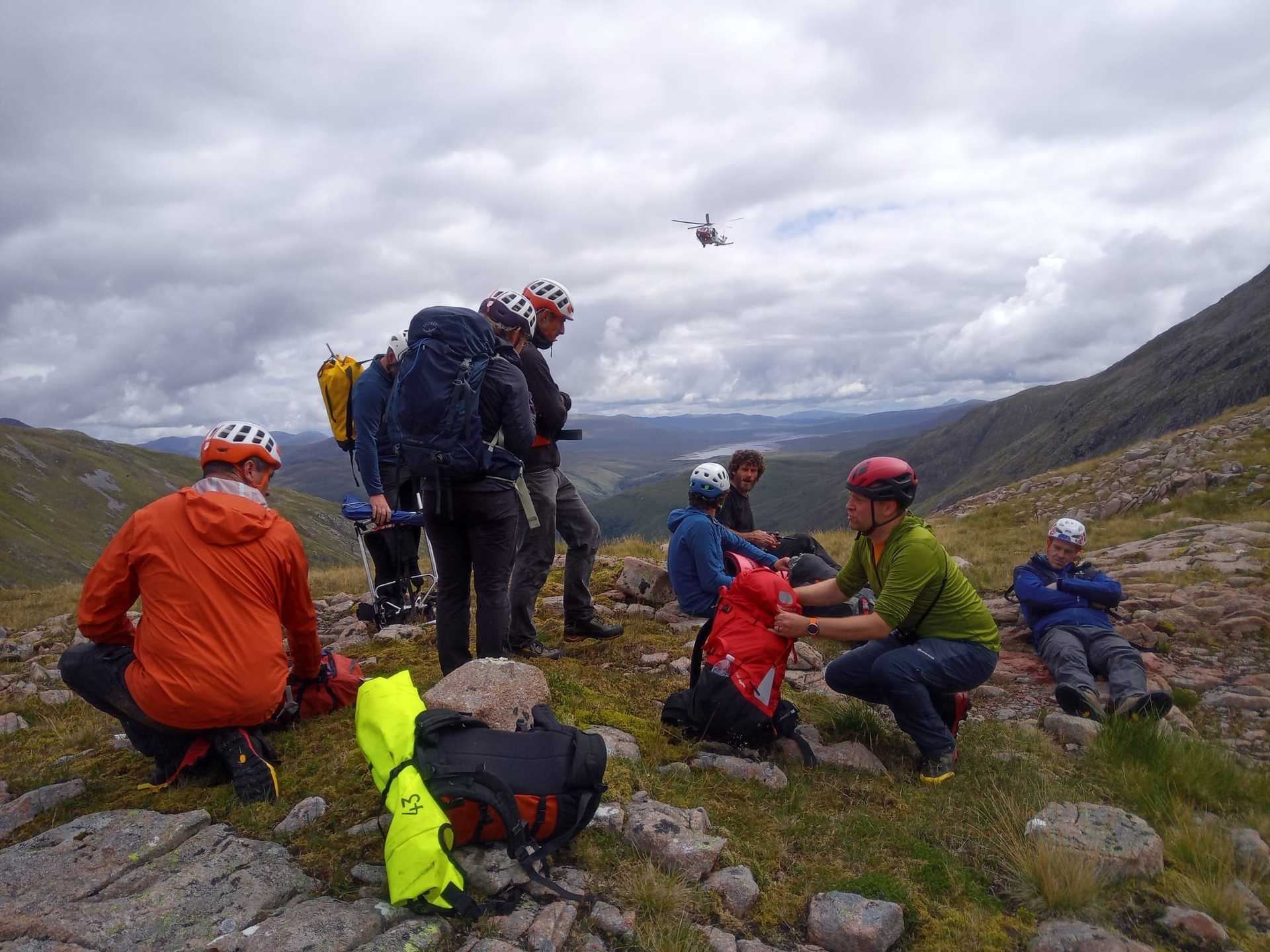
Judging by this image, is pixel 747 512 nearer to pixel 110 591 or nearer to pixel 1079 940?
pixel 1079 940

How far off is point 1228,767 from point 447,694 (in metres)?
5.82

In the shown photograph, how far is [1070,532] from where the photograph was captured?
8.53m

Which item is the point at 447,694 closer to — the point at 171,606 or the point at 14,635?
the point at 171,606

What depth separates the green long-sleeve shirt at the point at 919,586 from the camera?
18.4ft

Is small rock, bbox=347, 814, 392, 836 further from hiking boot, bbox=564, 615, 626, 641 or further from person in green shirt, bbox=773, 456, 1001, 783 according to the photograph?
hiking boot, bbox=564, 615, 626, 641

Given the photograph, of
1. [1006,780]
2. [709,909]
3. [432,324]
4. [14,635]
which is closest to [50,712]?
[14,635]

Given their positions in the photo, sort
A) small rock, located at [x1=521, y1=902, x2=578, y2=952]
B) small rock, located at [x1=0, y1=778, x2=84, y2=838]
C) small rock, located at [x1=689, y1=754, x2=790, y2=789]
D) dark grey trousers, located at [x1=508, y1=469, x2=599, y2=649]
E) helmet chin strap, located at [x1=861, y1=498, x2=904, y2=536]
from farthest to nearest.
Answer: dark grey trousers, located at [x1=508, y1=469, x2=599, y2=649]
helmet chin strap, located at [x1=861, y1=498, x2=904, y2=536]
small rock, located at [x1=689, y1=754, x2=790, y2=789]
small rock, located at [x1=0, y1=778, x2=84, y2=838]
small rock, located at [x1=521, y1=902, x2=578, y2=952]

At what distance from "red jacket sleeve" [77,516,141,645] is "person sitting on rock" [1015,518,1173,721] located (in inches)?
315

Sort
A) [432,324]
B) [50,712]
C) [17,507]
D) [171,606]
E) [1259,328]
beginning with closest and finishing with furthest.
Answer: [171,606]
[432,324]
[50,712]
[1259,328]
[17,507]

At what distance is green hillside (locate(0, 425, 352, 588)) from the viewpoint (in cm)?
10781

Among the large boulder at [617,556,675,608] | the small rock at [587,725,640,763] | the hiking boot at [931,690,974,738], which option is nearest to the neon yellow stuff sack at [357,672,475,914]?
the small rock at [587,725,640,763]

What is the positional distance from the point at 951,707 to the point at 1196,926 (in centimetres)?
252

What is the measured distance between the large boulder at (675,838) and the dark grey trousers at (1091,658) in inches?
188

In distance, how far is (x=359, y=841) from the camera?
423 centimetres
